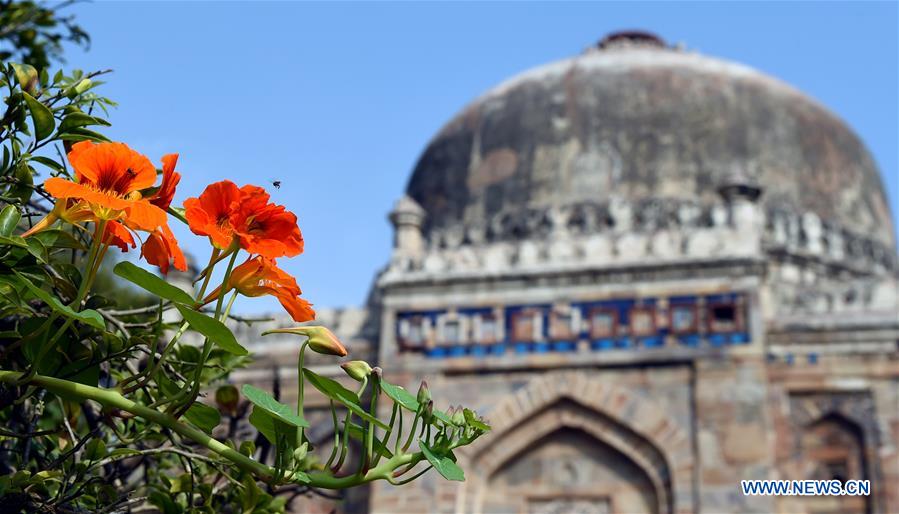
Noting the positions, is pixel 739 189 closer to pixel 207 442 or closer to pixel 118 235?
pixel 118 235

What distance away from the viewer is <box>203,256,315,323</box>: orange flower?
217 cm

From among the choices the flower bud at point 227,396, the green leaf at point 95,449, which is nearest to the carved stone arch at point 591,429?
the flower bud at point 227,396

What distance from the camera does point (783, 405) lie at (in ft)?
32.8

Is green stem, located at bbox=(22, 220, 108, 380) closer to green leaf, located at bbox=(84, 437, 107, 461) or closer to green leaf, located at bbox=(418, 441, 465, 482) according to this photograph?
green leaf, located at bbox=(84, 437, 107, 461)

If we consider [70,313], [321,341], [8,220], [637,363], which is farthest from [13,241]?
[637,363]

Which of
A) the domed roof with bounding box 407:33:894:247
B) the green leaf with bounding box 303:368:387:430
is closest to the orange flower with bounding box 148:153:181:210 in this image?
the green leaf with bounding box 303:368:387:430

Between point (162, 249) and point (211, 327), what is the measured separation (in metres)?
0.33

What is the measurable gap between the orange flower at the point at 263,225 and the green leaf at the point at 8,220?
1.35 ft

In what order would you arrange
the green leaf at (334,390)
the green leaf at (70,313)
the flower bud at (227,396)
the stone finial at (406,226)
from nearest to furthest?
the green leaf at (70,313)
the green leaf at (334,390)
the flower bud at (227,396)
the stone finial at (406,226)

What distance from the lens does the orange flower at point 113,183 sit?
207cm

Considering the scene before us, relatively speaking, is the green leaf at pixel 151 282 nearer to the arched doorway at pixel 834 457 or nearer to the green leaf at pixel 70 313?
the green leaf at pixel 70 313

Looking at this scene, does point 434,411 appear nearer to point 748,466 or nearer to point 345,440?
point 345,440

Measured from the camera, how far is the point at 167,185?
2.25 metres

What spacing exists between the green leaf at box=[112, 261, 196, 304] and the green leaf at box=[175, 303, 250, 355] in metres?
0.02
